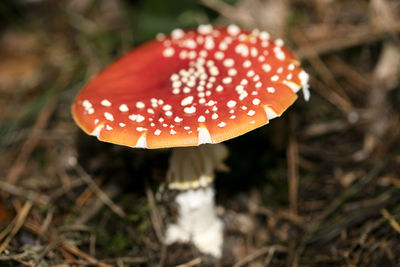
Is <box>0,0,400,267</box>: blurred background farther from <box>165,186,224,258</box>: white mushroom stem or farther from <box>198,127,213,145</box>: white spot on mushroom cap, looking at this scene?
<box>198,127,213,145</box>: white spot on mushroom cap

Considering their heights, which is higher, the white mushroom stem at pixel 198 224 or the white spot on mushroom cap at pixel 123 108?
the white spot on mushroom cap at pixel 123 108

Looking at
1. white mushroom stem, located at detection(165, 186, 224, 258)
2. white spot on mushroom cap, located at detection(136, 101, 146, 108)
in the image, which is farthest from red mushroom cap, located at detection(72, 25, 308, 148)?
white mushroom stem, located at detection(165, 186, 224, 258)

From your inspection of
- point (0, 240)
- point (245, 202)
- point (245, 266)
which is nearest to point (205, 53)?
point (245, 202)

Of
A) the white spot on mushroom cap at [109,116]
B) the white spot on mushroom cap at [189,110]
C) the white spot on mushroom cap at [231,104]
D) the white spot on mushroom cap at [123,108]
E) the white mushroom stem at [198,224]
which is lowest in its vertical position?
the white mushroom stem at [198,224]

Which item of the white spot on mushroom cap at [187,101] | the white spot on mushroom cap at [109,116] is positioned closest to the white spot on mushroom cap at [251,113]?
the white spot on mushroom cap at [187,101]

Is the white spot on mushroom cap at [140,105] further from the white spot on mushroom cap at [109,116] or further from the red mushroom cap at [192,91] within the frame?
the white spot on mushroom cap at [109,116]

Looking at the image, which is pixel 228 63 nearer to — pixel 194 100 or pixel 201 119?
pixel 194 100
